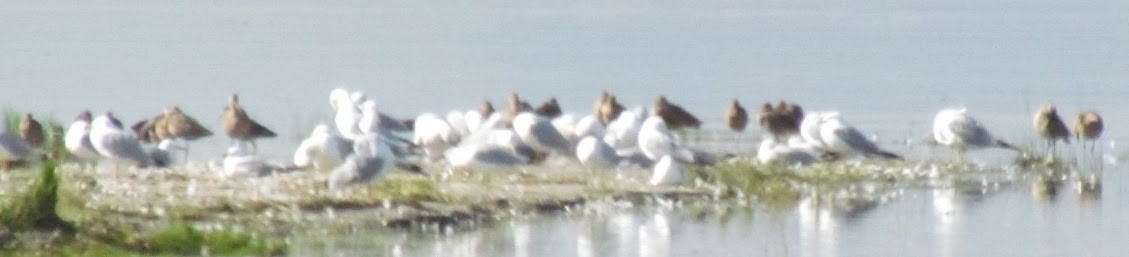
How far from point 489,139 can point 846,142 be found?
288 centimetres

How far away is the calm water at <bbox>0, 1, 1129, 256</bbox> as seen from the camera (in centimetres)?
1528

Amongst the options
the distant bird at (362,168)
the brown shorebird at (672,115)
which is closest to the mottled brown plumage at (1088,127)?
the brown shorebird at (672,115)

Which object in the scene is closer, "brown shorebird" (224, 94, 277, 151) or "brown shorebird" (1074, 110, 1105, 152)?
"brown shorebird" (224, 94, 277, 151)

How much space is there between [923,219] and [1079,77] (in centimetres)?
1670

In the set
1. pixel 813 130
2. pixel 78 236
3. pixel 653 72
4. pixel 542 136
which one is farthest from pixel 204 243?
pixel 653 72

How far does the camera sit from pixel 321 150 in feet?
57.1

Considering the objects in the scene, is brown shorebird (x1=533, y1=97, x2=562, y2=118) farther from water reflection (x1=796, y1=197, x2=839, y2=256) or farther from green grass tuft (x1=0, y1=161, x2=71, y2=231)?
green grass tuft (x1=0, y1=161, x2=71, y2=231)

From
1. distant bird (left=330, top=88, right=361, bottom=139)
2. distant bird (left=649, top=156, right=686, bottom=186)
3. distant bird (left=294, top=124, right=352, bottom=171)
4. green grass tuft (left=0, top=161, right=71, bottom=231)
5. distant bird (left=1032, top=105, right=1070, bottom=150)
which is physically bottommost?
green grass tuft (left=0, top=161, right=71, bottom=231)

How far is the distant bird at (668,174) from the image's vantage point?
57.5 ft

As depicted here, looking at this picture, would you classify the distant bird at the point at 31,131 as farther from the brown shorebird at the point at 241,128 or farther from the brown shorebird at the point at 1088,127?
the brown shorebird at the point at 1088,127

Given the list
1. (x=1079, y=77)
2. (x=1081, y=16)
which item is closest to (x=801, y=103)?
(x=1079, y=77)

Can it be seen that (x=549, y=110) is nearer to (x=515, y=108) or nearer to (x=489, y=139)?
(x=515, y=108)

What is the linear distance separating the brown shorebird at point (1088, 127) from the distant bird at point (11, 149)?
8.60 meters

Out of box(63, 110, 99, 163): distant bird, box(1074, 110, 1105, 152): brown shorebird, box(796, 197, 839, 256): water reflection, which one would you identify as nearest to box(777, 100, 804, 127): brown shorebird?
box(1074, 110, 1105, 152): brown shorebird
